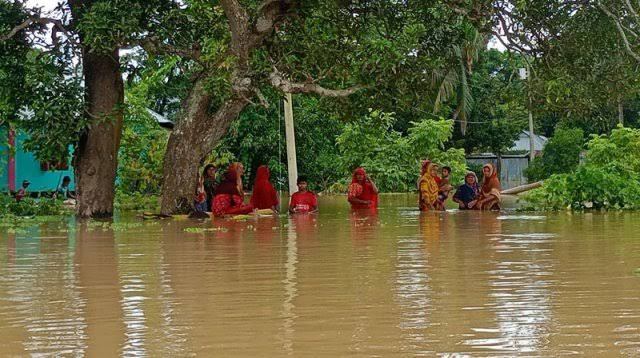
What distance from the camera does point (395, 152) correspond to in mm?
40375

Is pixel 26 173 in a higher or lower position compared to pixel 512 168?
lower

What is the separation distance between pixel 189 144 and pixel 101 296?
11714 millimetres

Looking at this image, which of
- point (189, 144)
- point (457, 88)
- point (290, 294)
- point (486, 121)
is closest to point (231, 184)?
point (189, 144)

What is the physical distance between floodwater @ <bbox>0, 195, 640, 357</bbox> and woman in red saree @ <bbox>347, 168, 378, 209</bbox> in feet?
27.6

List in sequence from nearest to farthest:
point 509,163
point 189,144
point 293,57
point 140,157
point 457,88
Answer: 1. point 189,144
2. point 293,57
3. point 140,157
4. point 457,88
5. point 509,163

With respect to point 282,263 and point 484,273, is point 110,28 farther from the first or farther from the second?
point 484,273

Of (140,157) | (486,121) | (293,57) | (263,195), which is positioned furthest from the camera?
(486,121)

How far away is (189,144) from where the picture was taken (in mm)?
18766

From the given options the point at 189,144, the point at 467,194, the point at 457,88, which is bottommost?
the point at 467,194

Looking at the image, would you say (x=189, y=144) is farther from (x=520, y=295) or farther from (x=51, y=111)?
(x=520, y=295)

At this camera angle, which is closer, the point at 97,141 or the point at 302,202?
the point at 97,141

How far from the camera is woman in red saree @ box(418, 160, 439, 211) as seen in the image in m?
Result: 21.1

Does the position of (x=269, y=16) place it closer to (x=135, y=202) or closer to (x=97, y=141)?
(x=97, y=141)

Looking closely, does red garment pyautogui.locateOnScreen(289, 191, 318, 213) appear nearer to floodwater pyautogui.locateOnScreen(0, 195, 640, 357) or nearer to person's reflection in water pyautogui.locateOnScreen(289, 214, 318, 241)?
person's reflection in water pyautogui.locateOnScreen(289, 214, 318, 241)
